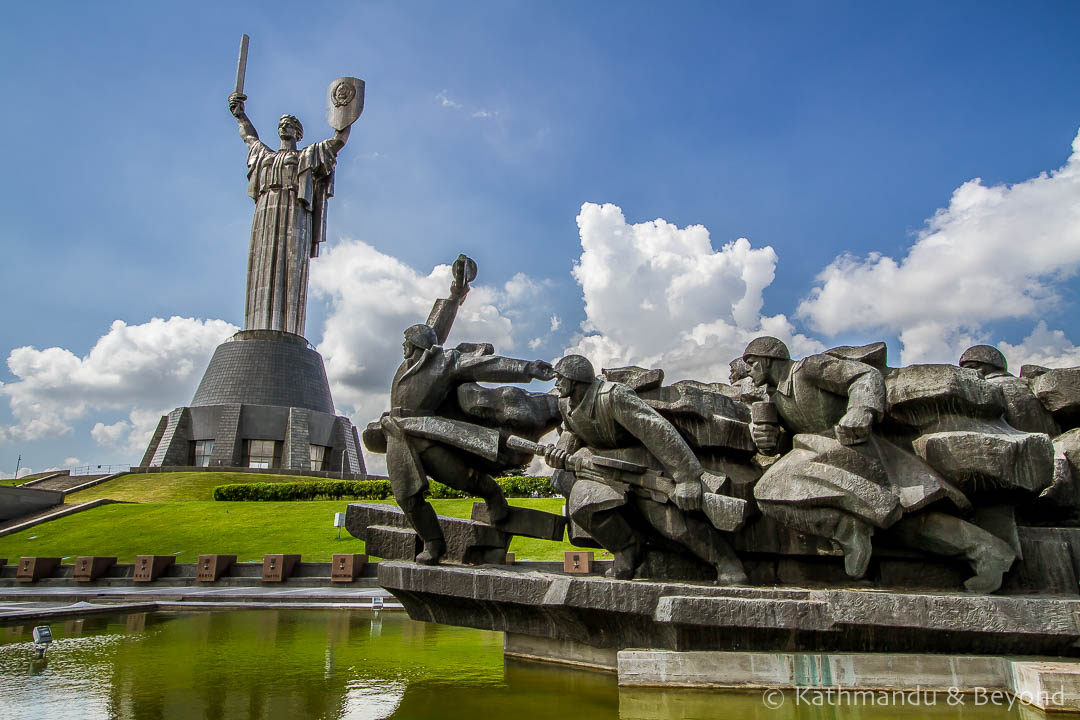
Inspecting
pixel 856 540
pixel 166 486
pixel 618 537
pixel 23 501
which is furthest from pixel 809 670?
pixel 166 486

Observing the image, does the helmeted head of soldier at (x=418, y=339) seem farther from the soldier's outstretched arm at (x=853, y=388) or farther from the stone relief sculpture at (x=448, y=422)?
the soldier's outstretched arm at (x=853, y=388)

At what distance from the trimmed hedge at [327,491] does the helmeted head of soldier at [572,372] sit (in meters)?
19.8

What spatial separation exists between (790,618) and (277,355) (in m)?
34.4

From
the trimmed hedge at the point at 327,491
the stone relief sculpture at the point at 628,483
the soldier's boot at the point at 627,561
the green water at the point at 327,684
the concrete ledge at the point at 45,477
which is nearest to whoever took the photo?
the green water at the point at 327,684

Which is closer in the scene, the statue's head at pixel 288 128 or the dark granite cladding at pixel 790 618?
the dark granite cladding at pixel 790 618

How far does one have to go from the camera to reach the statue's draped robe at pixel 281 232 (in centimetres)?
3722

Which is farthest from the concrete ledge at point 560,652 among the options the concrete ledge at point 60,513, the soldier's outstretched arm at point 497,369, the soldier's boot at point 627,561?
the concrete ledge at point 60,513

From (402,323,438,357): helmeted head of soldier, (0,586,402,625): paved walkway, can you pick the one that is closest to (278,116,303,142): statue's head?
(0,586,402,625): paved walkway

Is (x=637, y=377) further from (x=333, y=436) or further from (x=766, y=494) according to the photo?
(x=333, y=436)

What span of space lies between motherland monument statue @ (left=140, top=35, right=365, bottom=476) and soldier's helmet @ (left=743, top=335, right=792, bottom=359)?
30.6m

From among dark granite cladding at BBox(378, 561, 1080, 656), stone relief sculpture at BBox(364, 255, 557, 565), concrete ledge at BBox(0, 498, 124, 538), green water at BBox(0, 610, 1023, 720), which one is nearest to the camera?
green water at BBox(0, 610, 1023, 720)

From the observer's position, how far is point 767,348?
6172 millimetres

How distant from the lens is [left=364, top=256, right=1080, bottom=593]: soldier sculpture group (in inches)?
212

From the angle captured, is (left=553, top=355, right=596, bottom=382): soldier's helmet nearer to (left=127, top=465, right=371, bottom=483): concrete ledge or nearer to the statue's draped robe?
(left=127, top=465, right=371, bottom=483): concrete ledge
